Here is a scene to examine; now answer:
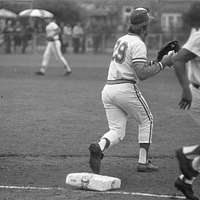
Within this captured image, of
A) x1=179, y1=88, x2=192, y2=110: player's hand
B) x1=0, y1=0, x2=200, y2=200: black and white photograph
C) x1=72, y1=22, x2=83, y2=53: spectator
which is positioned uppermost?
x1=179, y1=88, x2=192, y2=110: player's hand

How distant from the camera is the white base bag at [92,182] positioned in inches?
279

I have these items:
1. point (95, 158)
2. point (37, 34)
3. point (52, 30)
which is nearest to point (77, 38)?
point (37, 34)

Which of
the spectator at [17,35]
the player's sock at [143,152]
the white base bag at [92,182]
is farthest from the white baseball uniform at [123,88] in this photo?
the spectator at [17,35]

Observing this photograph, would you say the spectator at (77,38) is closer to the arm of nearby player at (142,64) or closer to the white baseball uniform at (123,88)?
the white baseball uniform at (123,88)

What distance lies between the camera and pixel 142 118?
807 cm

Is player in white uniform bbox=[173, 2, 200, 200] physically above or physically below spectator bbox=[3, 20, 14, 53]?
above

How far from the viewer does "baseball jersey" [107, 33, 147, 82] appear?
304 inches

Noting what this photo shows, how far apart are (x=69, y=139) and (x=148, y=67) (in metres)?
3.08

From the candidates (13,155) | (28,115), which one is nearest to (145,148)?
(13,155)

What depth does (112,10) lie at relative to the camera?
49781 mm

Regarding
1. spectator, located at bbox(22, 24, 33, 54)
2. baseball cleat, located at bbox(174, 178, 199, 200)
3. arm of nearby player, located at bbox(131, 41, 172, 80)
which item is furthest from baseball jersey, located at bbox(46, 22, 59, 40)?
spectator, located at bbox(22, 24, 33, 54)

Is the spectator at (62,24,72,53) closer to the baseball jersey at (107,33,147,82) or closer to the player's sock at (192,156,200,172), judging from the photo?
the baseball jersey at (107,33,147,82)

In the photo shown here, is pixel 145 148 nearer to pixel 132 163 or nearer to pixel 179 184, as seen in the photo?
pixel 132 163

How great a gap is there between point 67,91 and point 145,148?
9.34m
